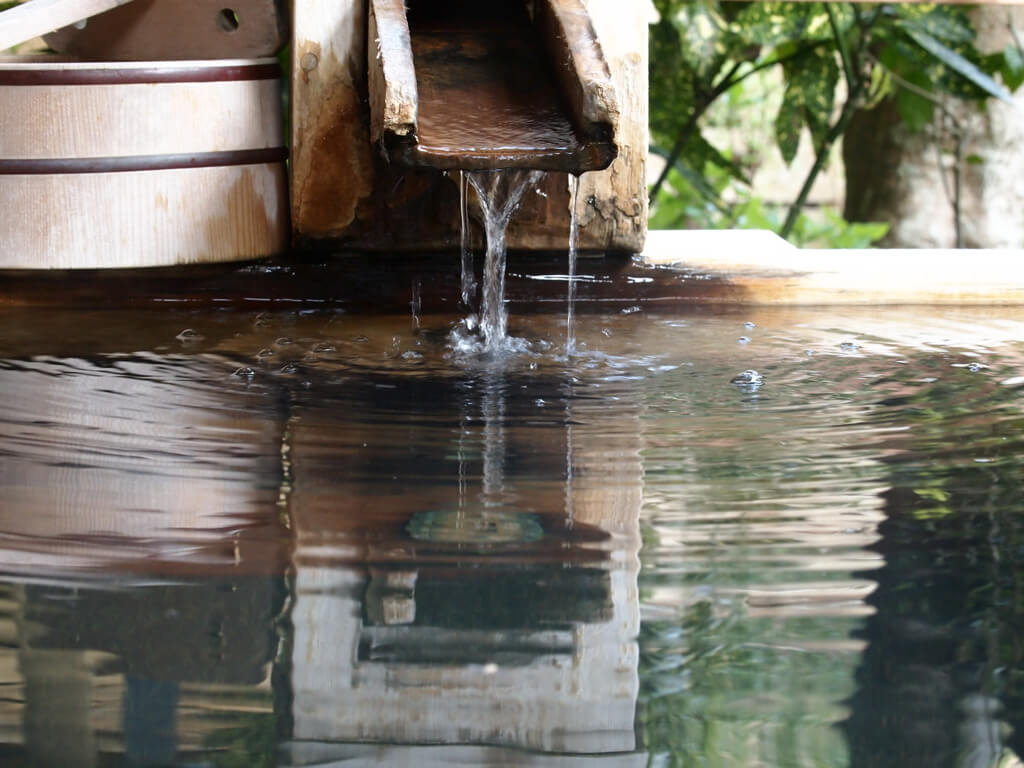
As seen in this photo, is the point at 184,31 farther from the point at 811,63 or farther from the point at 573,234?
the point at 811,63

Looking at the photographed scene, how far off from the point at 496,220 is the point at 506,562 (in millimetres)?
1734

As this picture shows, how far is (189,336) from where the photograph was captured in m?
2.86

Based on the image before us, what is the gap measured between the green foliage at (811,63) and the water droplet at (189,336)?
8.17 feet

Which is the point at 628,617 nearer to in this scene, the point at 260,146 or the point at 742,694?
the point at 742,694

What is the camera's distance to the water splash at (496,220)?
3.04m

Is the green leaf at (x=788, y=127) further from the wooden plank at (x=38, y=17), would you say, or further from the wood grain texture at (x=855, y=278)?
the wooden plank at (x=38, y=17)

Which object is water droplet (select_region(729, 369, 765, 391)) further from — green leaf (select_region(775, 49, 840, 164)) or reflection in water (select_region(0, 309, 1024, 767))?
green leaf (select_region(775, 49, 840, 164))

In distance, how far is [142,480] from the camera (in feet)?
5.93

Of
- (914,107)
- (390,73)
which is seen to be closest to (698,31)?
(914,107)

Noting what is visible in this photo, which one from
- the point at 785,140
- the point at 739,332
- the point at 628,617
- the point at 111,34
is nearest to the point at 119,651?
the point at 628,617

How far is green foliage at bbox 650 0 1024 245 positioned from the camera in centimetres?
469

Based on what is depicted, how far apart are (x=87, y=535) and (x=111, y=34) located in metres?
2.37

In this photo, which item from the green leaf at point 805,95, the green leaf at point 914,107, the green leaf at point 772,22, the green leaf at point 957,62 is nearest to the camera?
the green leaf at point 772,22

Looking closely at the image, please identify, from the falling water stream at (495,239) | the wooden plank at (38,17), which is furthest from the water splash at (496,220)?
the wooden plank at (38,17)
